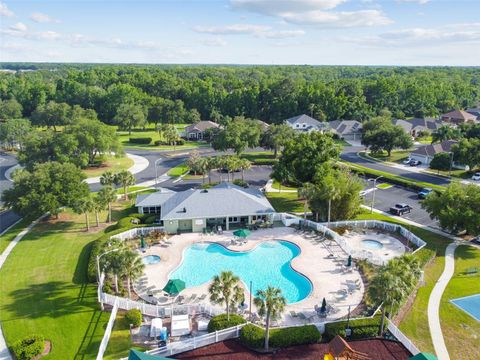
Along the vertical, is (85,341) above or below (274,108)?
below

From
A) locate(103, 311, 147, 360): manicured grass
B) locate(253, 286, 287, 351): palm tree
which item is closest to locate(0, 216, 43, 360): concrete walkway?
locate(103, 311, 147, 360): manicured grass

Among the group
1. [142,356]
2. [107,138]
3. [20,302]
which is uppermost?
[107,138]

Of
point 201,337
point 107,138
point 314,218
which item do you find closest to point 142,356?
point 201,337

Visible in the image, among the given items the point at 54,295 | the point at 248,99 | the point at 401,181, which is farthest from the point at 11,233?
the point at 248,99

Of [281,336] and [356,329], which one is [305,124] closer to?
[356,329]

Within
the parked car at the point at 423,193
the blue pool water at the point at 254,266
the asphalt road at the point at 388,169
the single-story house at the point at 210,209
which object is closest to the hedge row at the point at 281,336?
the blue pool water at the point at 254,266

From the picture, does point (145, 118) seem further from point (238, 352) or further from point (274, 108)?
point (238, 352)

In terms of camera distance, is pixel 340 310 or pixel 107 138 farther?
pixel 107 138
